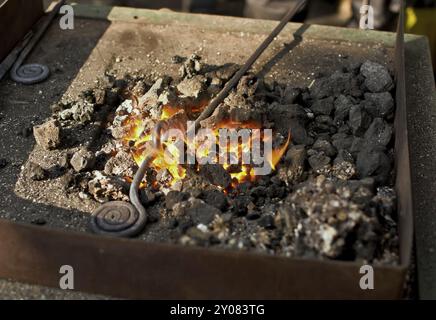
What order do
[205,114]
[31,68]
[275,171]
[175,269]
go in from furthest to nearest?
[31,68], [205,114], [275,171], [175,269]

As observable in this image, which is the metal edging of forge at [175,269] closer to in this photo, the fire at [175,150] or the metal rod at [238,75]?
the fire at [175,150]

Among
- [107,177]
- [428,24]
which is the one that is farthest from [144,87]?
[428,24]

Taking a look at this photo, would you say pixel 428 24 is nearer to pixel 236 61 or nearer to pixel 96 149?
pixel 236 61

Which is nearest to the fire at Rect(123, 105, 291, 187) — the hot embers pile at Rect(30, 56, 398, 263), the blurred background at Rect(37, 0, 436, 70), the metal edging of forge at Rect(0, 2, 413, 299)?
the hot embers pile at Rect(30, 56, 398, 263)

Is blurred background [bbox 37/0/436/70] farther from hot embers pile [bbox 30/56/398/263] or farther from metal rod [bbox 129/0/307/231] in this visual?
hot embers pile [bbox 30/56/398/263]

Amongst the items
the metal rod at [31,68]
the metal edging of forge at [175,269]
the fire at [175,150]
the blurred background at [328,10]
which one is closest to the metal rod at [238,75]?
the fire at [175,150]

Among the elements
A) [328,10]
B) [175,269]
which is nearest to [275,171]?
[175,269]

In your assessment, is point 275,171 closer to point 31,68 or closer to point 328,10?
point 31,68
